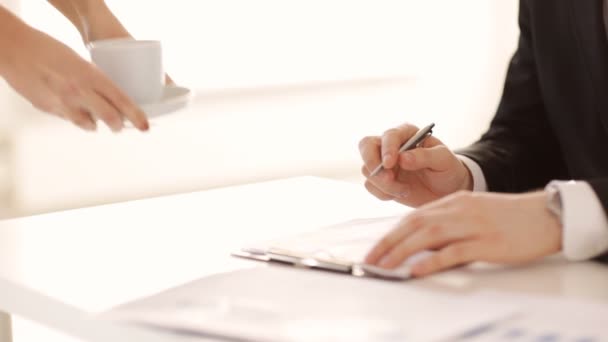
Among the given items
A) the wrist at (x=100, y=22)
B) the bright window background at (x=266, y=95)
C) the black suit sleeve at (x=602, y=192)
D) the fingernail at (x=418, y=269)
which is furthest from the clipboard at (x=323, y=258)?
the bright window background at (x=266, y=95)

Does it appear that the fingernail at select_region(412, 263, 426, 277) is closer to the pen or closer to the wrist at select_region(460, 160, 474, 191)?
the pen

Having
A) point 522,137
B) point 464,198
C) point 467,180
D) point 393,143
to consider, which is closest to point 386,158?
point 393,143

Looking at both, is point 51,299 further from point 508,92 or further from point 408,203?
point 508,92

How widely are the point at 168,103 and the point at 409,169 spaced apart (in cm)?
42

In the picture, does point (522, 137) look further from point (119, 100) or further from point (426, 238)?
point (119, 100)

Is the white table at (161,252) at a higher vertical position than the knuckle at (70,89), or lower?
lower

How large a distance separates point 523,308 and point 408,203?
2.08 feet

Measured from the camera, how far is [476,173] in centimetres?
182

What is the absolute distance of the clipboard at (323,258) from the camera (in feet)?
4.05

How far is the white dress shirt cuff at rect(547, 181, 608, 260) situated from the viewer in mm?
1297

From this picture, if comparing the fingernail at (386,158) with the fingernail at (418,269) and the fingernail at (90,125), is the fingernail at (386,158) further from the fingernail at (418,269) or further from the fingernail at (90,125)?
the fingernail at (90,125)

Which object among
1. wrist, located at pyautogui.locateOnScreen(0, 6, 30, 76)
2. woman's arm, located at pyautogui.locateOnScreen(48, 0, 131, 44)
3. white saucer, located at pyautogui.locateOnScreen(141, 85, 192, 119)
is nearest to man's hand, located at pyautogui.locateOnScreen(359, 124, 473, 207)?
white saucer, located at pyautogui.locateOnScreen(141, 85, 192, 119)

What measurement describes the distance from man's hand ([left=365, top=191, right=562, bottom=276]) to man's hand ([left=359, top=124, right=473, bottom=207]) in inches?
14.1

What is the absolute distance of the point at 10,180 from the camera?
2822mm
